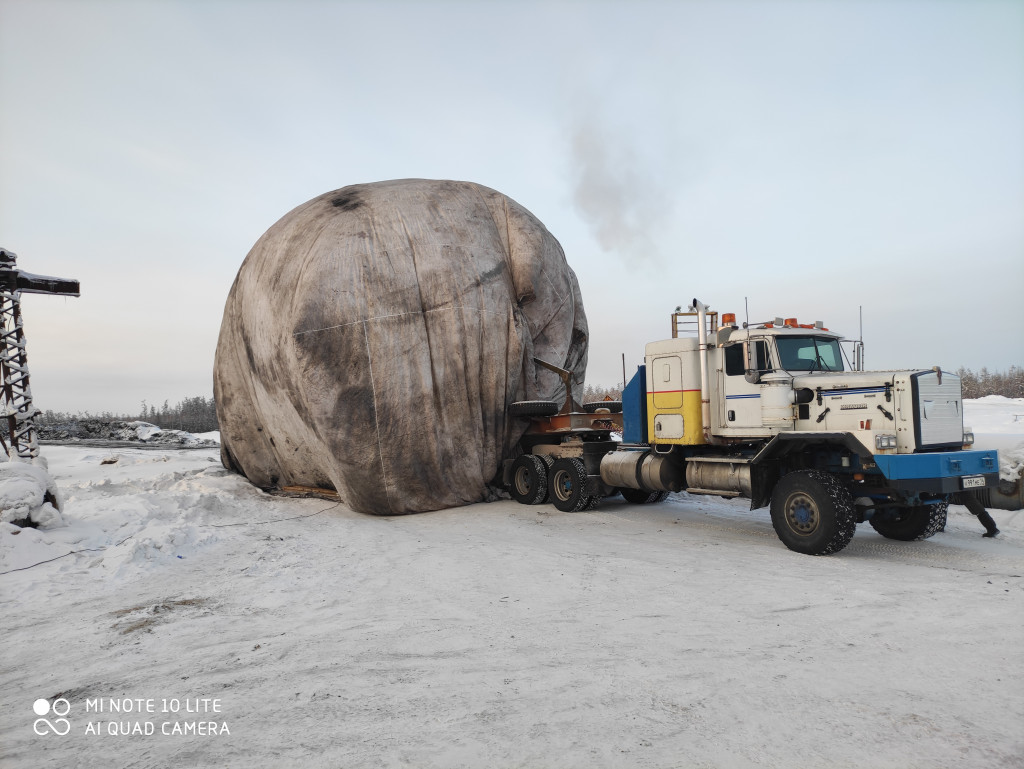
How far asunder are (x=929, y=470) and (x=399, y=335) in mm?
7667

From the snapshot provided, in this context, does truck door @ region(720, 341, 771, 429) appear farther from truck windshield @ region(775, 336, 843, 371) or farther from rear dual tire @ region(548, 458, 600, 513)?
rear dual tire @ region(548, 458, 600, 513)

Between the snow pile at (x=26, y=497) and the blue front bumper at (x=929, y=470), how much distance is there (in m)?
9.60

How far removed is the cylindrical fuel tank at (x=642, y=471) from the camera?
955cm

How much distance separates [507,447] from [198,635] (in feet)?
25.1

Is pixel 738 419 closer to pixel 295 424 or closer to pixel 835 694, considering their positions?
pixel 835 694

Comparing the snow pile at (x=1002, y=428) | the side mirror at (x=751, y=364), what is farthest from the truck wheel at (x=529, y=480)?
the snow pile at (x=1002, y=428)

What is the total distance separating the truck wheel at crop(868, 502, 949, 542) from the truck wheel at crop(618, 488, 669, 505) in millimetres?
4213

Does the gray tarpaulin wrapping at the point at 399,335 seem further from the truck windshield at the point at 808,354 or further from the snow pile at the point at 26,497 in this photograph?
the truck windshield at the point at 808,354

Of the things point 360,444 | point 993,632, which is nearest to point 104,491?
point 360,444

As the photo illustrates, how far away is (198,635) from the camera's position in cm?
486

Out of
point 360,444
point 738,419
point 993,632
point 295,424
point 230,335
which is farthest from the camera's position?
point 230,335

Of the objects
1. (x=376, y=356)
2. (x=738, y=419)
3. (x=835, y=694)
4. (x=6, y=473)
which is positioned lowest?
(x=835, y=694)

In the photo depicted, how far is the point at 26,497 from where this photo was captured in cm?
723

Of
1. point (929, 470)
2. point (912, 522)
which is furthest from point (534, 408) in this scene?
point (929, 470)
